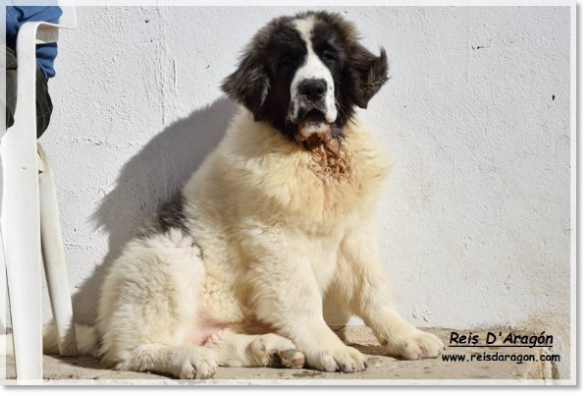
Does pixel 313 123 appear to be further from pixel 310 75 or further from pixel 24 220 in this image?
pixel 24 220

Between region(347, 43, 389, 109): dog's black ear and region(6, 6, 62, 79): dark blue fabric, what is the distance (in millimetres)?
1718

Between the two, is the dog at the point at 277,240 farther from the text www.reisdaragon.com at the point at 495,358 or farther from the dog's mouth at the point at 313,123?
the text www.reisdaragon.com at the point at 495,358

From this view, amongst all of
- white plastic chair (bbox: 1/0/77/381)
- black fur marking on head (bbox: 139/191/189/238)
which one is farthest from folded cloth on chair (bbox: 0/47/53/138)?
black fur marking on head (bbox: 139/191/189/238)

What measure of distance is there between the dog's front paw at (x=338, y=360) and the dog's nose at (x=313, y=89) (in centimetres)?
131

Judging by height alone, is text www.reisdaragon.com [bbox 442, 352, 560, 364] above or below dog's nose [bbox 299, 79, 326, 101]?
below

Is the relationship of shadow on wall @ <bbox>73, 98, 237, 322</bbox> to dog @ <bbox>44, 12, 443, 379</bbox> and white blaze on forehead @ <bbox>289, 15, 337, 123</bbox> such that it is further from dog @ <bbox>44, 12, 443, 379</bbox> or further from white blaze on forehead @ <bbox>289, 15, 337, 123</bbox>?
white blaze on forehead @ <bbox>289, 15, 337, 123</bbox>

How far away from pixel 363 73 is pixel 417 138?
27.7 inches

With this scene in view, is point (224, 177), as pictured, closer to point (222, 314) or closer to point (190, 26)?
point (222, 314)

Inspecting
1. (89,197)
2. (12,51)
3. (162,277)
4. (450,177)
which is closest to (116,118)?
Result: (89,197)

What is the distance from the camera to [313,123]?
4.40 metres

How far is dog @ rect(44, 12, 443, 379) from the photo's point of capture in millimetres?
4383

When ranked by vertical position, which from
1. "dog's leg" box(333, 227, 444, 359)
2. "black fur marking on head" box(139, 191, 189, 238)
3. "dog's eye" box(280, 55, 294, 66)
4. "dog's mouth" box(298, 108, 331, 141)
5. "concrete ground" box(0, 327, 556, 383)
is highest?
"dog's eye" box(280, 55, 294, 66)

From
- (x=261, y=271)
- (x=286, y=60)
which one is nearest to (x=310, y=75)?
(x=286, y=60)

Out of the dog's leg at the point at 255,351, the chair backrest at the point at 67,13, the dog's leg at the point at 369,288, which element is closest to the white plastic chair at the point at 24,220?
the chair backrest at the point at 67,13
